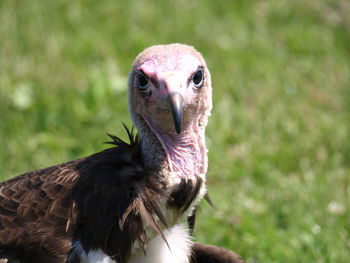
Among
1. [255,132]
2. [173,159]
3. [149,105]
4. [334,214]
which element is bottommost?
[334,214]

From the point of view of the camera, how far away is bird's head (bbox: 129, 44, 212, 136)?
119 inches

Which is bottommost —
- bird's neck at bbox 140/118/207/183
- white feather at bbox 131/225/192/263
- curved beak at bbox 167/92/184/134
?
white feather at bbox 131/225/192/263

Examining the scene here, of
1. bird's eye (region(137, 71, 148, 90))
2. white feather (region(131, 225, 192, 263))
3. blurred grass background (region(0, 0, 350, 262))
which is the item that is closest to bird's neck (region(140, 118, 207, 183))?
bird's eye (region(137, 71, 148, 90))

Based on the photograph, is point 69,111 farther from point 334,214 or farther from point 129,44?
point 334,214

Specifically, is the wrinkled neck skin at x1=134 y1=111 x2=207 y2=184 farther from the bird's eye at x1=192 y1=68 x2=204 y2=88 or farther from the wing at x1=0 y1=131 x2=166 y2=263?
the bird's eye at x1=192 y1=68 x2=204 y2=88

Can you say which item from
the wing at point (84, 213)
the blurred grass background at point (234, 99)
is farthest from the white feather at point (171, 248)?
the blurred grass background at point (234, 99)

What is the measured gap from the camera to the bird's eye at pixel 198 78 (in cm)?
323

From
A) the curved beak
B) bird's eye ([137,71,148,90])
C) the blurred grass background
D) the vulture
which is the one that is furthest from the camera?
the blurred grass background

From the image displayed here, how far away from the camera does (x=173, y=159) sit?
3219mm

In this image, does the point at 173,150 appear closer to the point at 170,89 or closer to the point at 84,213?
the point at 170,89

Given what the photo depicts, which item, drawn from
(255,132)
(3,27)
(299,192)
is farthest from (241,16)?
(299,192)

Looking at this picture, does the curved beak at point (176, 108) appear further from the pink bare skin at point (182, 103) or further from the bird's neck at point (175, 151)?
the bird's neck at point (175, 151)

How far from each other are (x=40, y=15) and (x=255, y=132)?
2.58m

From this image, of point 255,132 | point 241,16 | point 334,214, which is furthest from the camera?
point 241,16
